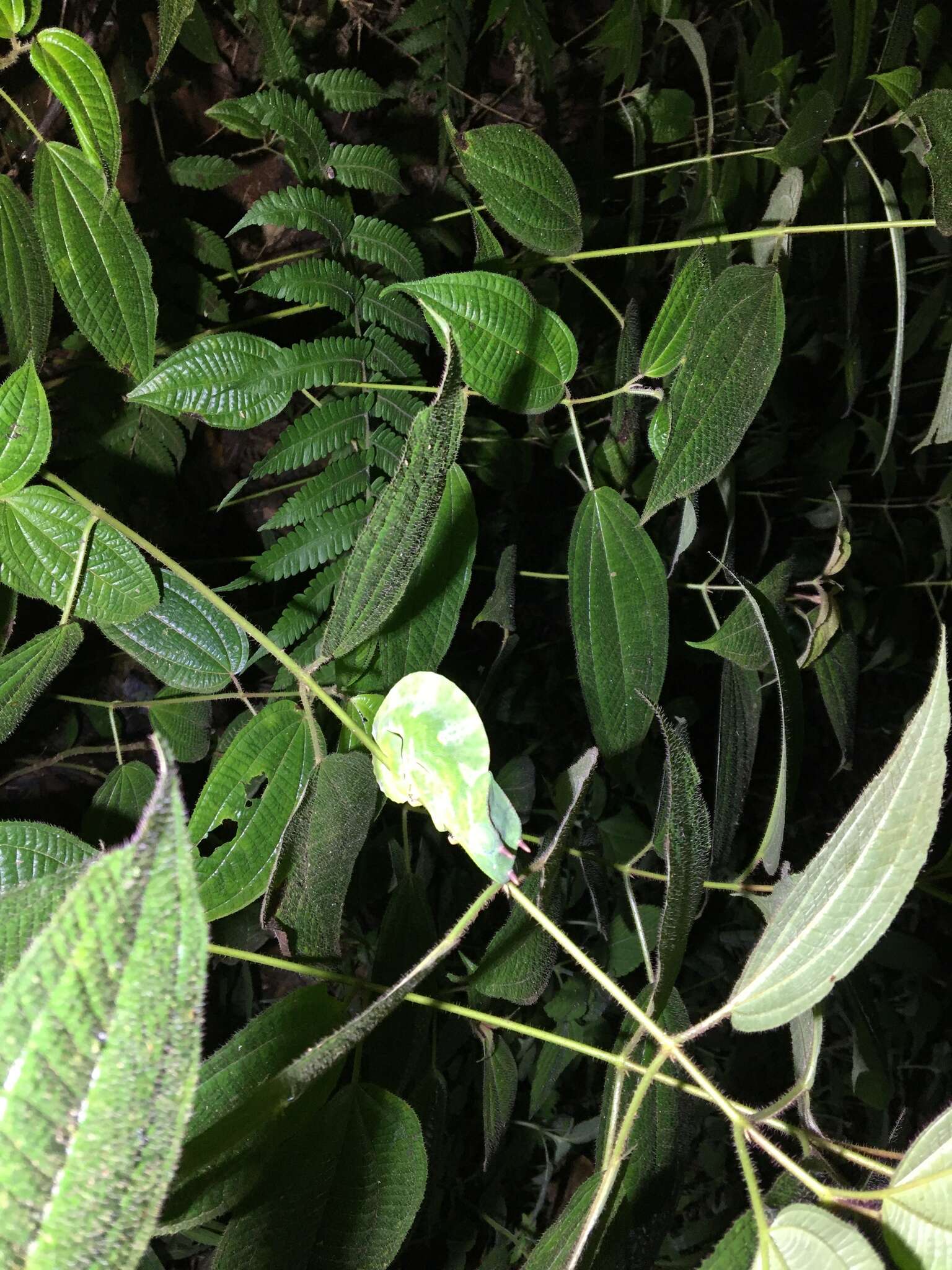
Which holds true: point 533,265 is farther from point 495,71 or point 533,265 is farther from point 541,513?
point 495,71

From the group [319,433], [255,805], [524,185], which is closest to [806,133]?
[524,185]

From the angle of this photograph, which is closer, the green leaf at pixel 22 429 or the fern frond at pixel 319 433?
the green leaf at pixel 22 429

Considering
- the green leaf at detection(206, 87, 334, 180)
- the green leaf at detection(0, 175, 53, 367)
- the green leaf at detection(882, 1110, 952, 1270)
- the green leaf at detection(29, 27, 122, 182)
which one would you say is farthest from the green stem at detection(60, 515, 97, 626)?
the green leaf at detection(882, 1110, 952, 1270)

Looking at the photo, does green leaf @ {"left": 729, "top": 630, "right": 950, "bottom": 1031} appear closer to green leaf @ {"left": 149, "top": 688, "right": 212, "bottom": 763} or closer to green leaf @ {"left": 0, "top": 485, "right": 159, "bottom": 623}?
green leaf @ {"left": 0, "top": 485, "right": 159, "bottom": 623}

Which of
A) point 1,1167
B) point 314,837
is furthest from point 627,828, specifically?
point 1,1167

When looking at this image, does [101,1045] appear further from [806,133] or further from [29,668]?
[806,133]

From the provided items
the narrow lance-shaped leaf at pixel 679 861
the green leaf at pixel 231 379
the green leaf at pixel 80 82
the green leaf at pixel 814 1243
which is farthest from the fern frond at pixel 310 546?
the green leaf at pixel 814 1243

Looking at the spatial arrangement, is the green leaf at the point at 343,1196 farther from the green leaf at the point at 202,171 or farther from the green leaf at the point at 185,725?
the green leaf at the point at 202,171
